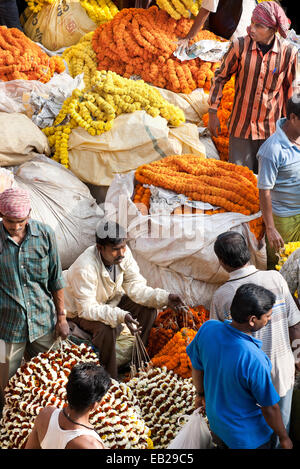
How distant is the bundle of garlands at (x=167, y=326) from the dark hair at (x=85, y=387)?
1451mm

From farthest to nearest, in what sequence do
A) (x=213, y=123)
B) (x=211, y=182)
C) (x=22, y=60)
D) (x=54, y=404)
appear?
1. (x=22, y=60)
2. (x=213, y=123)
3. (x=211, y=182)
4. (x=54, y=404)

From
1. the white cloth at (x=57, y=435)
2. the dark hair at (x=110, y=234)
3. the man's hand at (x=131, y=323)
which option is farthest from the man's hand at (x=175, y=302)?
the white cloth at (x=57, y=435)

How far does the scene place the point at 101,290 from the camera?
3.85 meters

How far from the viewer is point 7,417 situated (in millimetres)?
3285

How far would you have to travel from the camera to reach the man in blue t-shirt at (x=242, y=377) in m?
2.61

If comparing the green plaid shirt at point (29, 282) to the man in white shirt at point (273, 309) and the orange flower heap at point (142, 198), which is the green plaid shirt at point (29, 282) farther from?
the orange flower heap at point (142, 198)

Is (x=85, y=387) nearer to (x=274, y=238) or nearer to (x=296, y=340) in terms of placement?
(x=296, y=340)

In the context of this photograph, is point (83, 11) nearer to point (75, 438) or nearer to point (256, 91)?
point (256, 91)

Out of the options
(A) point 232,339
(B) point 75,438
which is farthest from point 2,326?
(A) point 232,339

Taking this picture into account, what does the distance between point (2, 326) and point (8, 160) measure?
1952mm

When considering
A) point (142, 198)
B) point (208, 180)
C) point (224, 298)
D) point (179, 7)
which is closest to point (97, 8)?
point (179, 7)

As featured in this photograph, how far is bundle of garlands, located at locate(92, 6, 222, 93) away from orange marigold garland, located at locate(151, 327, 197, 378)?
9.56 ft

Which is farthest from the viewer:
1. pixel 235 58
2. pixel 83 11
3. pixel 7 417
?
pixel 83 11

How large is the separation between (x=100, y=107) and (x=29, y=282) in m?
2.30
